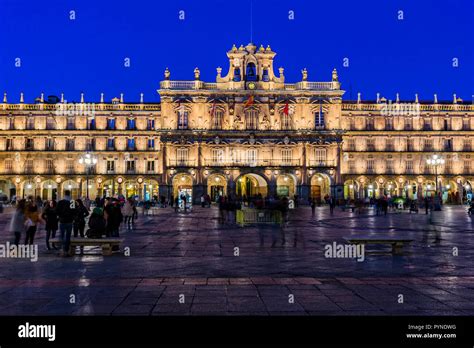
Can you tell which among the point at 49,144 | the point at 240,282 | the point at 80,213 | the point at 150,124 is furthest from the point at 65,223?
the point at 49,144

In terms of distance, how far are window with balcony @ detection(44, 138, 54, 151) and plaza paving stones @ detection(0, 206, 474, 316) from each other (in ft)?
197

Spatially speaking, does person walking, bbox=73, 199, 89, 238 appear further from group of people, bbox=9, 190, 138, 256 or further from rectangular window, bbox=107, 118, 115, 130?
rectangular window, bbox=107, 118, 115, 130

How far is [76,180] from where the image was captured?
7519cm

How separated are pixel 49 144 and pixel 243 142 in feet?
90.4

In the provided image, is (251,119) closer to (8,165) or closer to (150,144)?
(150,144)

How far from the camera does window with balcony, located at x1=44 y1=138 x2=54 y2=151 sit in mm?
75750

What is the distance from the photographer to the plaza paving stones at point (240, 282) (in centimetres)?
923

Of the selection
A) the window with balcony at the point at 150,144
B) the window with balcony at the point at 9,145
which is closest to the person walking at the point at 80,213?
the window with balcony at the point at 150,144

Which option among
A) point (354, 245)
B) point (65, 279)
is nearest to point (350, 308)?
point (65, 279)

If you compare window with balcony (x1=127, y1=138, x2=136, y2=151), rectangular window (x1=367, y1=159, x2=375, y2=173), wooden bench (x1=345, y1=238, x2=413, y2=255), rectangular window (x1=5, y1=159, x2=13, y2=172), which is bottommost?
wooden bench (x1=345, y1=238, x2=413, y2=255)

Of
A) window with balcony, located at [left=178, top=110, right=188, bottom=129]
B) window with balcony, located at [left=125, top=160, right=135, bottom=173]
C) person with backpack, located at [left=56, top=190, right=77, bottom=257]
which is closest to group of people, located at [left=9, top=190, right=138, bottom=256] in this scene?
person with backpack, located at [left=56, top=190, right=77, bottom=257]

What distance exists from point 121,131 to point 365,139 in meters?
34.5

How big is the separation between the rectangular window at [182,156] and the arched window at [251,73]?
1320cm
